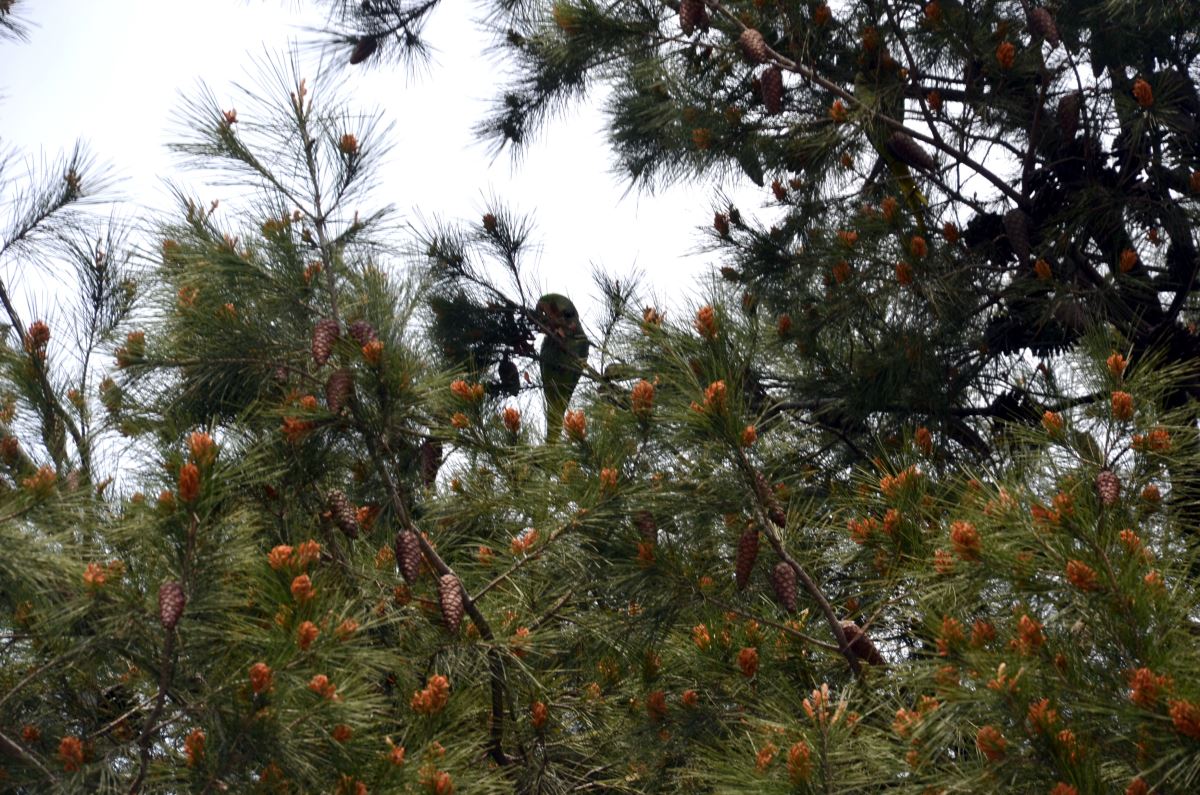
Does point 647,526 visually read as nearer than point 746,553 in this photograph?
No

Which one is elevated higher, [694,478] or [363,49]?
[363,49]

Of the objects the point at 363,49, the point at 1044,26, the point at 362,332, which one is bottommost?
the point at 362,332

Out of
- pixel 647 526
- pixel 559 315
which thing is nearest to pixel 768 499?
pixel 647 526

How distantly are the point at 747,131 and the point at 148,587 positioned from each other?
6.38 feet

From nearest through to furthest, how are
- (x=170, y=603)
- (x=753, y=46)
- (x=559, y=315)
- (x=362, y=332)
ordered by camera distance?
(x=170, y=603), (x=362, y=332), (x=753, y=46), (x=559, y=315)

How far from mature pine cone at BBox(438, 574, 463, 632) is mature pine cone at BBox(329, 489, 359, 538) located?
169mm

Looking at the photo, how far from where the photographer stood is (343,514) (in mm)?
2131

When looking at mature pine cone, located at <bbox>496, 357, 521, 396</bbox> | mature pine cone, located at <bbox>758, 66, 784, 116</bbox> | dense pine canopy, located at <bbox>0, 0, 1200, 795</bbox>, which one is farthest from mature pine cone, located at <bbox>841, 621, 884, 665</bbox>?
mature pine cone, located at <bbox>496, 357, 521, 396</bbox>

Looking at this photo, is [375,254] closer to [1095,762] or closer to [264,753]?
[264,753]

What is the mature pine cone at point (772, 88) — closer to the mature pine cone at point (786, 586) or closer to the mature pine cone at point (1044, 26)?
the mature pine cone at point (1044, 26)

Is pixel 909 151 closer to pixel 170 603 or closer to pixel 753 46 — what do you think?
pixel 753 46

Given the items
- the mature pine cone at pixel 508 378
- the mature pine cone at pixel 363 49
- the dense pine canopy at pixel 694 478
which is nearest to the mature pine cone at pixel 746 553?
the dense pine canopy at pixel 694 478

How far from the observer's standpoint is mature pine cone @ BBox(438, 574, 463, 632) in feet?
6.84

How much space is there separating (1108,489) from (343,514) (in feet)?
3.78
